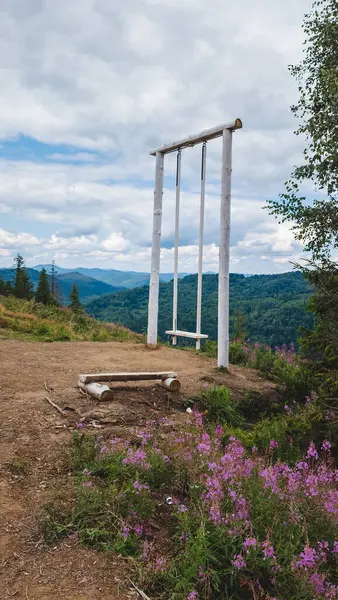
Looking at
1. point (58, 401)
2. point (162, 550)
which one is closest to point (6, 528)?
point (162, 550)

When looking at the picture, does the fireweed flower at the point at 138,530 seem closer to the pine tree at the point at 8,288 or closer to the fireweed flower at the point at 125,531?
the fireweed flower at the point at 125,531

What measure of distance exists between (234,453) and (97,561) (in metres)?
1.50

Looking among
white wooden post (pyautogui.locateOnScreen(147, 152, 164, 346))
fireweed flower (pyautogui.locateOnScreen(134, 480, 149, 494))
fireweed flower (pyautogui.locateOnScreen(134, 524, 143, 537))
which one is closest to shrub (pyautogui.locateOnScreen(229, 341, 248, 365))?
white wooden post (pyautogui.locateOnScreen(147, 152, 164, 346))

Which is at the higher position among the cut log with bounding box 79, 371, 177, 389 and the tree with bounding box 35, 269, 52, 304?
the tree with bounding box 35, 269, 52, 304

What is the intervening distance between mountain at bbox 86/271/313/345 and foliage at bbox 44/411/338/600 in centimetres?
3384

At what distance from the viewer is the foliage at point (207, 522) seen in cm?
316

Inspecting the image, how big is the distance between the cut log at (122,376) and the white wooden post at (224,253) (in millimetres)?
2303

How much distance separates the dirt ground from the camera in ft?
10.7

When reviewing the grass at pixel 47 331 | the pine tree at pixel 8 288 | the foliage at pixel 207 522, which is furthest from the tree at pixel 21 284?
the foliage at pixel 207 522

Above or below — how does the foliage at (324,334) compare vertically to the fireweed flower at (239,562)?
above

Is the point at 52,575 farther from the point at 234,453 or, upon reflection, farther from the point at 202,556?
the point at 234,453

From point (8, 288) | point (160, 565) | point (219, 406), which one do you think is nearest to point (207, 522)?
point (160, 565)

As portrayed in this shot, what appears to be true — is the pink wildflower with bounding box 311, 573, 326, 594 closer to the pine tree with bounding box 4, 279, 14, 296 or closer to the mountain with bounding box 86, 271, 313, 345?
the mountain with bounding box 86, 271, 313, 345

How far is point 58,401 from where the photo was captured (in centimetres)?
676
